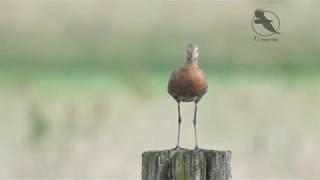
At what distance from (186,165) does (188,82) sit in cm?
212

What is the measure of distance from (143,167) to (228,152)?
0.44m

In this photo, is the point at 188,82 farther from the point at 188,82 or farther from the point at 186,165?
the point at 186,165

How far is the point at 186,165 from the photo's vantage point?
4.52 meters

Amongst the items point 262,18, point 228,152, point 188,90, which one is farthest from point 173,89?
point 262,18

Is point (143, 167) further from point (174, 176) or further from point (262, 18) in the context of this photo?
point (262, 18)

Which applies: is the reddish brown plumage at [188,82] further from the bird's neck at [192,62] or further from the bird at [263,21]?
the bird at [263,21]

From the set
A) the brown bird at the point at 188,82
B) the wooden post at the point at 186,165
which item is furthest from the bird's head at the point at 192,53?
the wooden post at the point at 186,165

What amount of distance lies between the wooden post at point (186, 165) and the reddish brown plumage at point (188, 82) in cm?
203

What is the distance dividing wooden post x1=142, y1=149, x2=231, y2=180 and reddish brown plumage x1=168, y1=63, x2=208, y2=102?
2028 mm

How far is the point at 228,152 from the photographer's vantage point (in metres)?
4.63

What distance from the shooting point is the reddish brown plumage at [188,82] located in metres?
6.59

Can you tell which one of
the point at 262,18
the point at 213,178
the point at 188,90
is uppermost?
the point at 262,18

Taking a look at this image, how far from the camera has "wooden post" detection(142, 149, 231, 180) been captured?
4504 millimetres

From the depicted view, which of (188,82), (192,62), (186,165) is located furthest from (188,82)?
(186,165)
